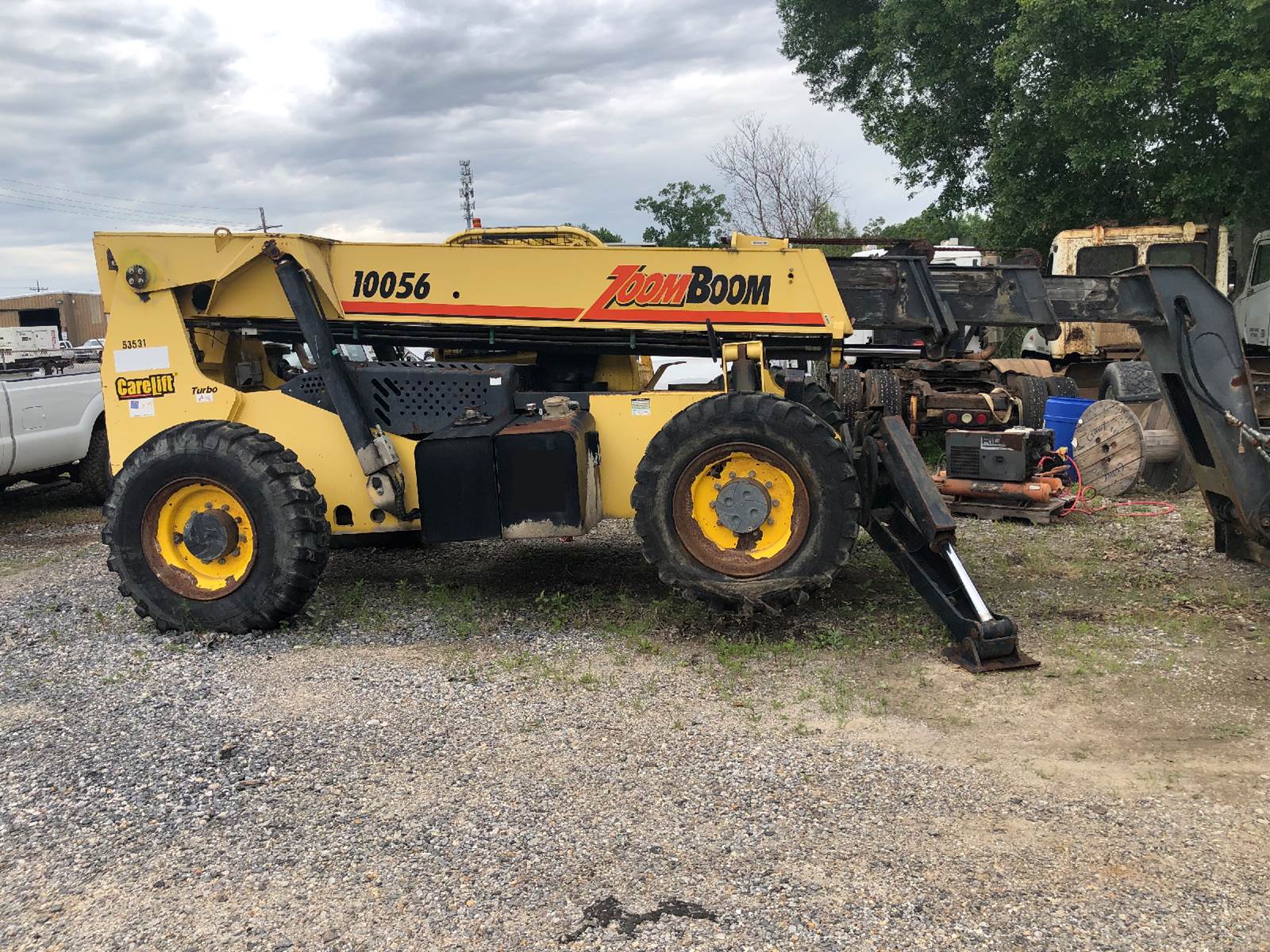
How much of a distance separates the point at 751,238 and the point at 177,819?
429 cm

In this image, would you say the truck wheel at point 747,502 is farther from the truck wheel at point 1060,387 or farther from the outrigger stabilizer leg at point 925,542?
the truck wheel at point 1060,387

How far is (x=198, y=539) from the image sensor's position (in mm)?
5891

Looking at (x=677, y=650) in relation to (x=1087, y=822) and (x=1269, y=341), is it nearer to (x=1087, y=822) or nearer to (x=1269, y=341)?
(x=1087, y=822)

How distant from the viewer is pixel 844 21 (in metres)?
18.2

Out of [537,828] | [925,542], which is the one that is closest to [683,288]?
[925,542]

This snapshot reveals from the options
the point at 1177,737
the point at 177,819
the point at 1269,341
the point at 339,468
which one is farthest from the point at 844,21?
the point at 177,819

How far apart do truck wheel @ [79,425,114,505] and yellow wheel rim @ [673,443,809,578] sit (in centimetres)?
789

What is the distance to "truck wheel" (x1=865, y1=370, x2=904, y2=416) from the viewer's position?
36.4 feet

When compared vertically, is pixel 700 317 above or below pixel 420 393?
above

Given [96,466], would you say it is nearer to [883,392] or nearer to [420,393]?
[420,393]

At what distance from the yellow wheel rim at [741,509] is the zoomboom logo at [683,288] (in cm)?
103

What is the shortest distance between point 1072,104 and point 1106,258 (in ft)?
6.95

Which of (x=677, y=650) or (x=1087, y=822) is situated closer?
(x=1087, y=822)

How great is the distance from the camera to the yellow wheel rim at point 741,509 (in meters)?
5.63
